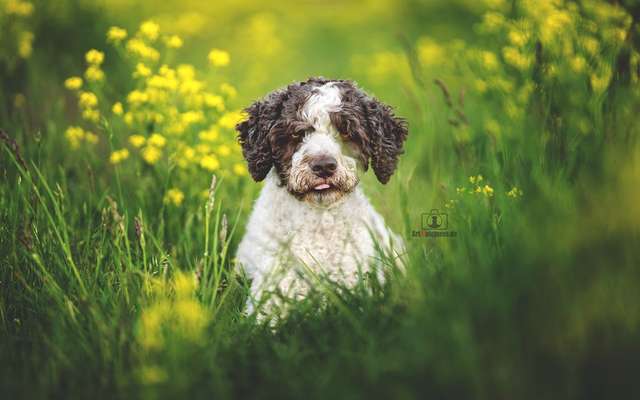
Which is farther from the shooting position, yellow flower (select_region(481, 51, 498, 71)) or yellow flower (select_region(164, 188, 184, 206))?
yellow flower (select_region(481, 51, 498, 71))

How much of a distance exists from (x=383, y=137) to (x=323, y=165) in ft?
2.26

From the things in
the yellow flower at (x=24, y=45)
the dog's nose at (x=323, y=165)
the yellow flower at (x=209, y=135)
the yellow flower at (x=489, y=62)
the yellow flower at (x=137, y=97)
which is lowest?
the dog's nose at (x=323, y=165)

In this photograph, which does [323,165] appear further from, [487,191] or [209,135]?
[209,135]

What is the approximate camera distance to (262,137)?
462cm

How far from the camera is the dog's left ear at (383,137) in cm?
464

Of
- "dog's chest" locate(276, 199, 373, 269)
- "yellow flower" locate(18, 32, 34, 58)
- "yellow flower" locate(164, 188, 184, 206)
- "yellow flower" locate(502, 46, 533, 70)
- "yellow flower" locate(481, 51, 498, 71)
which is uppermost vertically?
"yellow flower" locate(18, 32, 34, 58)

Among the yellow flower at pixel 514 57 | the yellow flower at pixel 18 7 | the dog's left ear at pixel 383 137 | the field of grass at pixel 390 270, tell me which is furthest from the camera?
the yellow flower at pixel 18 7

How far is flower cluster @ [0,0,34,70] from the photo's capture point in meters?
7.01

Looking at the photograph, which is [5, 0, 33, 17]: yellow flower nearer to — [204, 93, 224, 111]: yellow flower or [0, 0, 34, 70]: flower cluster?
[0, 0, 34, 70]: flower cluster

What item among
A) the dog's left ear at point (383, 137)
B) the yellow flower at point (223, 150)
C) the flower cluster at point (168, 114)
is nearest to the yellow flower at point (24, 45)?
the flower cluster at point (168, 114)

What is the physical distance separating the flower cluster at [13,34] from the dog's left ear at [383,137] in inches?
168

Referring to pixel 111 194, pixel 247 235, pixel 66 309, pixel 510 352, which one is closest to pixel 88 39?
pixel 111 194

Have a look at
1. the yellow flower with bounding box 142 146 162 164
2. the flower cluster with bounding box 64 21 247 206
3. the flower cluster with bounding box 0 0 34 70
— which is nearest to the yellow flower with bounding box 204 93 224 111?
the flower cluster with bounding box 64 21 247 206

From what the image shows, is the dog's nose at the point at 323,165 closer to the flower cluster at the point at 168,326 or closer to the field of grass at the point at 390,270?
the field of grass at the point at 390,270
